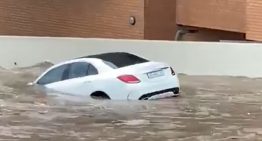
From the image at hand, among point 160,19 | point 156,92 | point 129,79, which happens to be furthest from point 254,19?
point 129,79

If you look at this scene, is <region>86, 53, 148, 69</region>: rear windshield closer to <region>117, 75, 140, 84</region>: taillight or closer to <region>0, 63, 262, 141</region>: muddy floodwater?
<region>117, 75, 140, 84</region>: taillight

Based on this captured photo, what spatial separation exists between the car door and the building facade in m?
7.25

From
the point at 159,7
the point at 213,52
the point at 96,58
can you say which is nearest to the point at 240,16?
the point at 159,7

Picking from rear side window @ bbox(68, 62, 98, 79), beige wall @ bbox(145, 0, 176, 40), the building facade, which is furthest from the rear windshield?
beige wall @ bbox(145, 0, 176, 40)

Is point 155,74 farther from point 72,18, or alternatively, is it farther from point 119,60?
point 72,18

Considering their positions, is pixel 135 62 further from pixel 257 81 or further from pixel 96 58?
pixel 257 81

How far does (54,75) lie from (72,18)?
10001mm

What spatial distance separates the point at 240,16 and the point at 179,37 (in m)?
2.57

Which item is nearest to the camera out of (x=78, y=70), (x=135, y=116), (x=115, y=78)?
(x=135, y=116)

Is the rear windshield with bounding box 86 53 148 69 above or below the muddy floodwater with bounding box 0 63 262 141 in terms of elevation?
above

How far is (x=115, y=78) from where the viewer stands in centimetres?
1235

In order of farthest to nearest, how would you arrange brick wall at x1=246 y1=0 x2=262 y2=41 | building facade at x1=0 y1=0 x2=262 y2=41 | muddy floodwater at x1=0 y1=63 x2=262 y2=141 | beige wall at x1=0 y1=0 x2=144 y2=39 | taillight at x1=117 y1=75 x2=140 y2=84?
beige wall at x1=0 y1=0 x2=144 y2=39
building facade at x1=0 y1=0 x2=262 y2=41
brick wall at x1=246 y1=0 x2=262 y2=41
taillight at x1=117 y1=75 x2=140 y2=84
muddy floodwater at x1=0 y1=63 x2=262 y2=141

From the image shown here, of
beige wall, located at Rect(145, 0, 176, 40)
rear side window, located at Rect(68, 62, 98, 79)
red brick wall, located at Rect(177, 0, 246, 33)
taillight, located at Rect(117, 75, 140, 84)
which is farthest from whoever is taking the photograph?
beige wall, located at Rect(145, 0, 176, 40)

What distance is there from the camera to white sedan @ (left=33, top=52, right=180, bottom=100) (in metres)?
12.3
